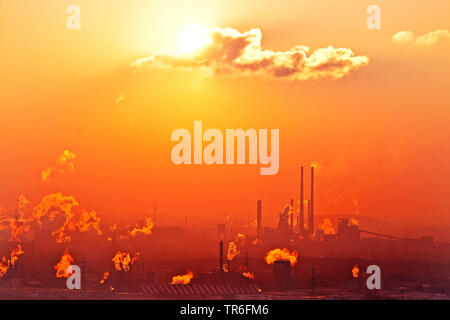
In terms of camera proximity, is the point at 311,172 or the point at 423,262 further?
the point at 423,262

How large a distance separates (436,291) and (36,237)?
96906 millimetres

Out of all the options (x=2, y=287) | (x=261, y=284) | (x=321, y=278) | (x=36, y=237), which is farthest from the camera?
(x=321, y=278)

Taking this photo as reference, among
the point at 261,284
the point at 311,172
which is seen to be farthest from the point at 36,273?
the point at 311,172

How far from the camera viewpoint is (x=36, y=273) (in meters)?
171

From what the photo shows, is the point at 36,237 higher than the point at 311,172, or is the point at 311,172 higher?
the point at 311,172

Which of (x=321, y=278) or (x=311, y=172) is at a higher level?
(x=311, y=172)

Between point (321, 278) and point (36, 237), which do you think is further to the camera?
point (321, 278)

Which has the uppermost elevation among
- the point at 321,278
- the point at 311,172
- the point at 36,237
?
the point at 311,172

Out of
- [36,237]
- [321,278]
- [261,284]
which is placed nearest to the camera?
[261,284]

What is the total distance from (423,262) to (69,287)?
9639 centimetres
